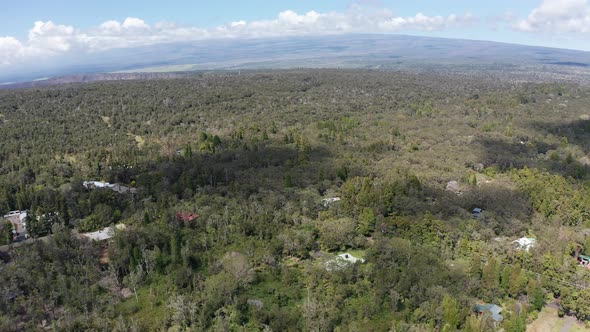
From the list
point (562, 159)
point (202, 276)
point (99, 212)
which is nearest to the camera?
point (202, 276)

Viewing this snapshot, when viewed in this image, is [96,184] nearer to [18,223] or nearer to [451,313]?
[18,223]

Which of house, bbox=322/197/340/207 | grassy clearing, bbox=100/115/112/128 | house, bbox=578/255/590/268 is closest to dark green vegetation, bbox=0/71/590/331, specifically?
house, bbox=322/197/340/207

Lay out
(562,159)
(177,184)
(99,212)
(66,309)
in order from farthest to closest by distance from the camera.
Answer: (562,159) < (177,184) < (99,212) < (66,309)

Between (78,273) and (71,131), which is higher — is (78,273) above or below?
below

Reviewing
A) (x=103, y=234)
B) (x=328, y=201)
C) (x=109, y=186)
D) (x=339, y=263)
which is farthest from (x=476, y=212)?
(x=109, y=186)

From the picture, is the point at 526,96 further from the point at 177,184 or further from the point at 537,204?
the point at 177,184

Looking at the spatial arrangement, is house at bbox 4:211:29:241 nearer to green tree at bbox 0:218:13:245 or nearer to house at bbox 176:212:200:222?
green tree at bbox 0:218:13:245

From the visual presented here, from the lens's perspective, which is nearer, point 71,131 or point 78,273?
point 78,273

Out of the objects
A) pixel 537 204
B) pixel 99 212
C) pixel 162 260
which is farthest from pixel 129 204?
pixel 537 204
